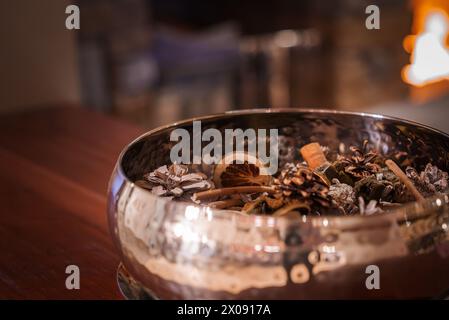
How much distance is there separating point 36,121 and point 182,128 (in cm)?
60

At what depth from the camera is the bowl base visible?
18.6 inches

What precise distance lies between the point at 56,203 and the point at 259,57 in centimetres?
284

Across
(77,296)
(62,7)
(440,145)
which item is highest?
(62,7)

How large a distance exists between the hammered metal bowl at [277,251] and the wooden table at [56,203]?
108 millimetres

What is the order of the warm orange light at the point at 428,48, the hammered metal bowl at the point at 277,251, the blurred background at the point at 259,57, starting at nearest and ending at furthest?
the hammered metal bowl at the point at 277,251 < the blurred background at the point at 259,57 < the warm orange light at the point at 428,48

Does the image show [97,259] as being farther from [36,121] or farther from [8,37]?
[8,37]

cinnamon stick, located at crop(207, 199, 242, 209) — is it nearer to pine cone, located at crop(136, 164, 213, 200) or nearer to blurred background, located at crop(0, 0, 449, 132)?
pine cone, located at crop(136, 164, 213, 200)

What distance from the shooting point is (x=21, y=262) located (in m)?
0.59

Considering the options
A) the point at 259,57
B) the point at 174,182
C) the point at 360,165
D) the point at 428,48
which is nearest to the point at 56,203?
the point at 174,182

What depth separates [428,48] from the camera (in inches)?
136

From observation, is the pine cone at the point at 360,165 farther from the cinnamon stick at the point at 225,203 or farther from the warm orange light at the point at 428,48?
the warm orange light at the point at 428,48

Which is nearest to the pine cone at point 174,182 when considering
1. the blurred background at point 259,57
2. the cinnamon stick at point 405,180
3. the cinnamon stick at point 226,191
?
the cinnamon stick at point 226,191

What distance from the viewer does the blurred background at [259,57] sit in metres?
2.65
